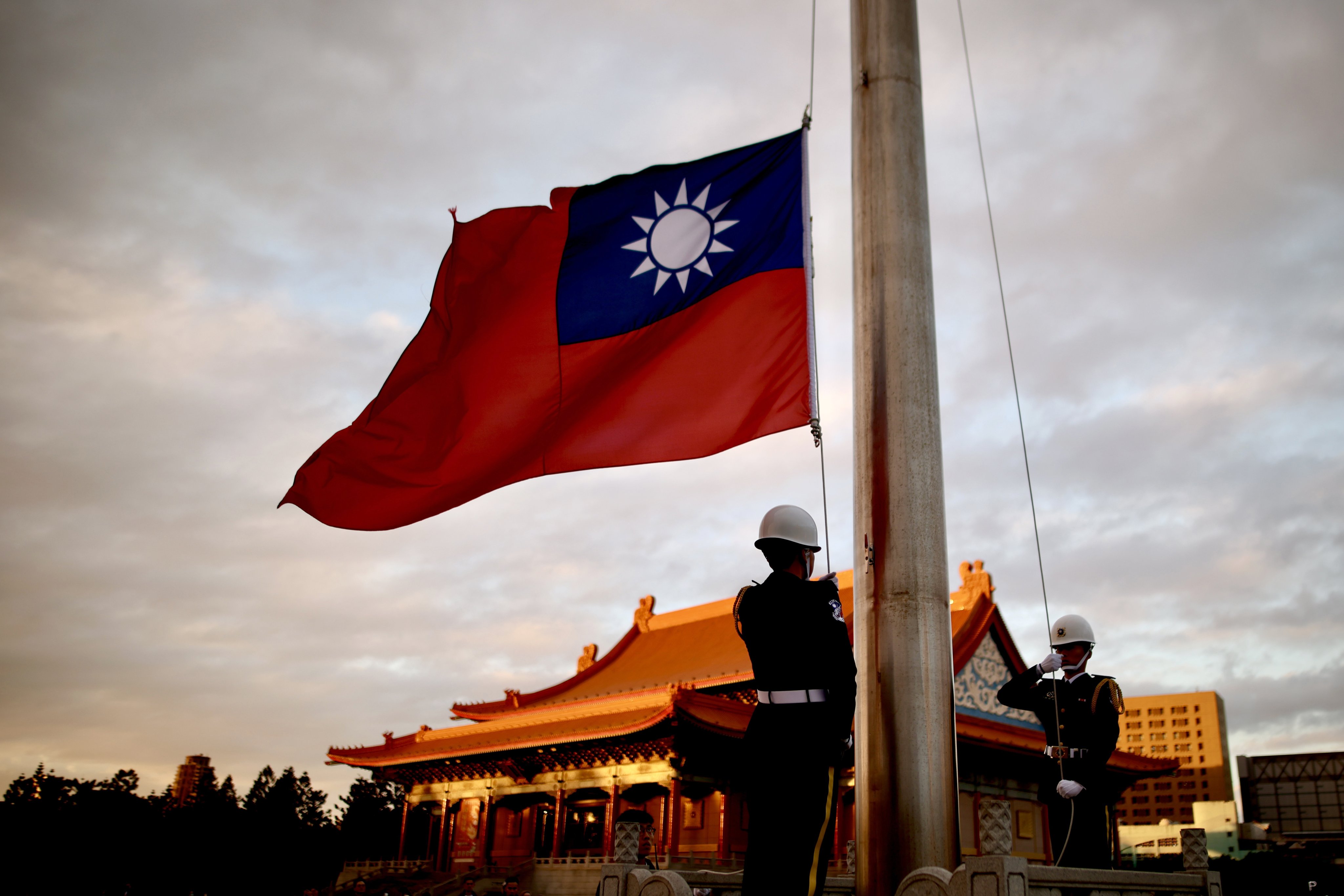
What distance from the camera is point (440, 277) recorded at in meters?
7.41

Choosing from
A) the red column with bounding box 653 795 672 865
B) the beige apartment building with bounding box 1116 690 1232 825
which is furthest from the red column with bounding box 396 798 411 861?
the beige apartment building with bounding box 1116 690 1232 825

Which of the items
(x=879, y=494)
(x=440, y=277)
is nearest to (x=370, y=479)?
(x=440, y=277)

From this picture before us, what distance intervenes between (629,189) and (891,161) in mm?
2459

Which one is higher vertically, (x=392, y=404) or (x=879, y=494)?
(x=392, y=404)

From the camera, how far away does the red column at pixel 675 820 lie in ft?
64.2

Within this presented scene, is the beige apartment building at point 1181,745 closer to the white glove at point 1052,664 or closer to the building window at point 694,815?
the building window at point 694,815

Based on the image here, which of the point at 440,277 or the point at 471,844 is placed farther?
the point at 471,844

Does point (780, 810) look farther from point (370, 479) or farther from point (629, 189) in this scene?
point (629, 189)

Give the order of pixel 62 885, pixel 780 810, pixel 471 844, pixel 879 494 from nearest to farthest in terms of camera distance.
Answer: pixel 780 810 < pixel 879 494 < pixel 471 844 < pixel 62 885

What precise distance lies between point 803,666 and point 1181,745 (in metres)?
103

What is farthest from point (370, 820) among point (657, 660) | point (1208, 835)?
point (1208, 835)

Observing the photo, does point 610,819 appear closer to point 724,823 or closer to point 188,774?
point 724,823

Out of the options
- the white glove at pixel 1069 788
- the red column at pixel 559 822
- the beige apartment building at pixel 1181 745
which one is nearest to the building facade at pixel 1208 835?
the red column at pixel 559 822

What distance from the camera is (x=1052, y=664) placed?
555 centimetres
